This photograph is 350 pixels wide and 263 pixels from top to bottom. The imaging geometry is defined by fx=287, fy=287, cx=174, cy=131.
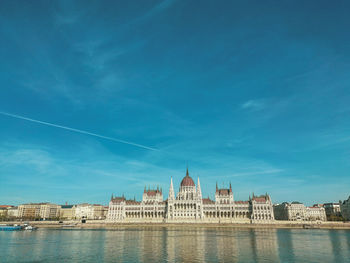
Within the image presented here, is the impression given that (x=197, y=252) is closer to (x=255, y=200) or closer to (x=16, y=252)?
(x=16, y=252)

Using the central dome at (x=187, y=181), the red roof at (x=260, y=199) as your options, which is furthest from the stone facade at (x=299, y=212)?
the central dome at (x=187, y=181)

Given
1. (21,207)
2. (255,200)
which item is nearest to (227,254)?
(255,200)

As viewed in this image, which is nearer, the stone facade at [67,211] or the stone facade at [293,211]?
the stone facade at [293,211]

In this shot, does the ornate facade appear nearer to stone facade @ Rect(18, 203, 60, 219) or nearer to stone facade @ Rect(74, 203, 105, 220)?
stone facade @ Rect(74, 203, 105, 220)

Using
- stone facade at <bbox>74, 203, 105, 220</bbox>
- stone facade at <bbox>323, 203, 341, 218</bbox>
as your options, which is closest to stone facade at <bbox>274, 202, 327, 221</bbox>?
stone facade at <bbox>323, 203, 341, 218</bbox>

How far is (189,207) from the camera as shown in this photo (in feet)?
443

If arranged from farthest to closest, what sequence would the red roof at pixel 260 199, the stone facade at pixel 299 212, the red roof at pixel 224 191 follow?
the stone facade at pixel 299 212, the red roof at pixel 224 191, the red roof at pixel 260 199

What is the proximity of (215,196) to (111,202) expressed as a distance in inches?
2062

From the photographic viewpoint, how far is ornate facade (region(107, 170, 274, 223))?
132 meters

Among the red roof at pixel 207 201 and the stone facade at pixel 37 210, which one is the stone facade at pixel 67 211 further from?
the red roof at pixel 207 201

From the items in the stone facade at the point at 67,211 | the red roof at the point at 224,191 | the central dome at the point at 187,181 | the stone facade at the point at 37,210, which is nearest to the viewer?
the red roof at the point at 224,191

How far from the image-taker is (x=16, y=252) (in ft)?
131

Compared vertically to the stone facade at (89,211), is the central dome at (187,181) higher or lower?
higher

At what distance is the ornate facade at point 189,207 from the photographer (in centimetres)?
13225
